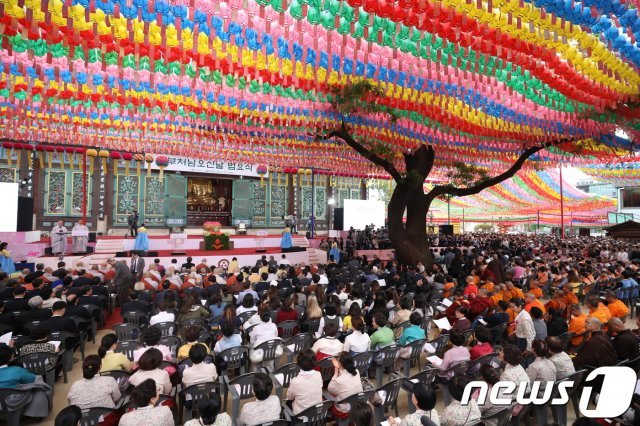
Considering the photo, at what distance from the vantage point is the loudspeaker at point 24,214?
1557cm

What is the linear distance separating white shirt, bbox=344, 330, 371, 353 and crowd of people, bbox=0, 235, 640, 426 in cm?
1

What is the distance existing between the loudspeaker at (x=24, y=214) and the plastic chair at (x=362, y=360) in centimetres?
1685

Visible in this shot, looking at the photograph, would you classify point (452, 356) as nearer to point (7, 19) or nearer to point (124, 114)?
point (7, 19)

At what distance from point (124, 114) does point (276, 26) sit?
22.5 ft

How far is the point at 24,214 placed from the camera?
15922 mm

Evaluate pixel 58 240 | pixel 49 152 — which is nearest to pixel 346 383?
pixel 58 240

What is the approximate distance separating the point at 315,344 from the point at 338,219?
71.3ft

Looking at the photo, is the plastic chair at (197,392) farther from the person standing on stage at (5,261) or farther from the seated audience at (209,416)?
the person standing on stage at (5,261)

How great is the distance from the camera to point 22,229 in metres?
15.7

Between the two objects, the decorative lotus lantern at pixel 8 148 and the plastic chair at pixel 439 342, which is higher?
the decorative lotus lantern at pixel 8 148

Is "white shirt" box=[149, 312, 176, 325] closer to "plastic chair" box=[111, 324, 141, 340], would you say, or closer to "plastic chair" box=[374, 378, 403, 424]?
"plastic chair" box=[111, 324, 141, 340]

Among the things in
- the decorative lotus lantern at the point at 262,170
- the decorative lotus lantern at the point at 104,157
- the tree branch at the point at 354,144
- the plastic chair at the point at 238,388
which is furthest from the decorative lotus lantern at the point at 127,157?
the plastic chair at the point at 238,388

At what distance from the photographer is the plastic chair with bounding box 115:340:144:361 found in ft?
15.4

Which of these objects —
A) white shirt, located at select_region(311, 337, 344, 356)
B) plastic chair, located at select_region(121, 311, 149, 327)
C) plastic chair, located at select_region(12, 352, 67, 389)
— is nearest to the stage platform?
plastic chair, located at select_region(121, 311, 149, 327)
